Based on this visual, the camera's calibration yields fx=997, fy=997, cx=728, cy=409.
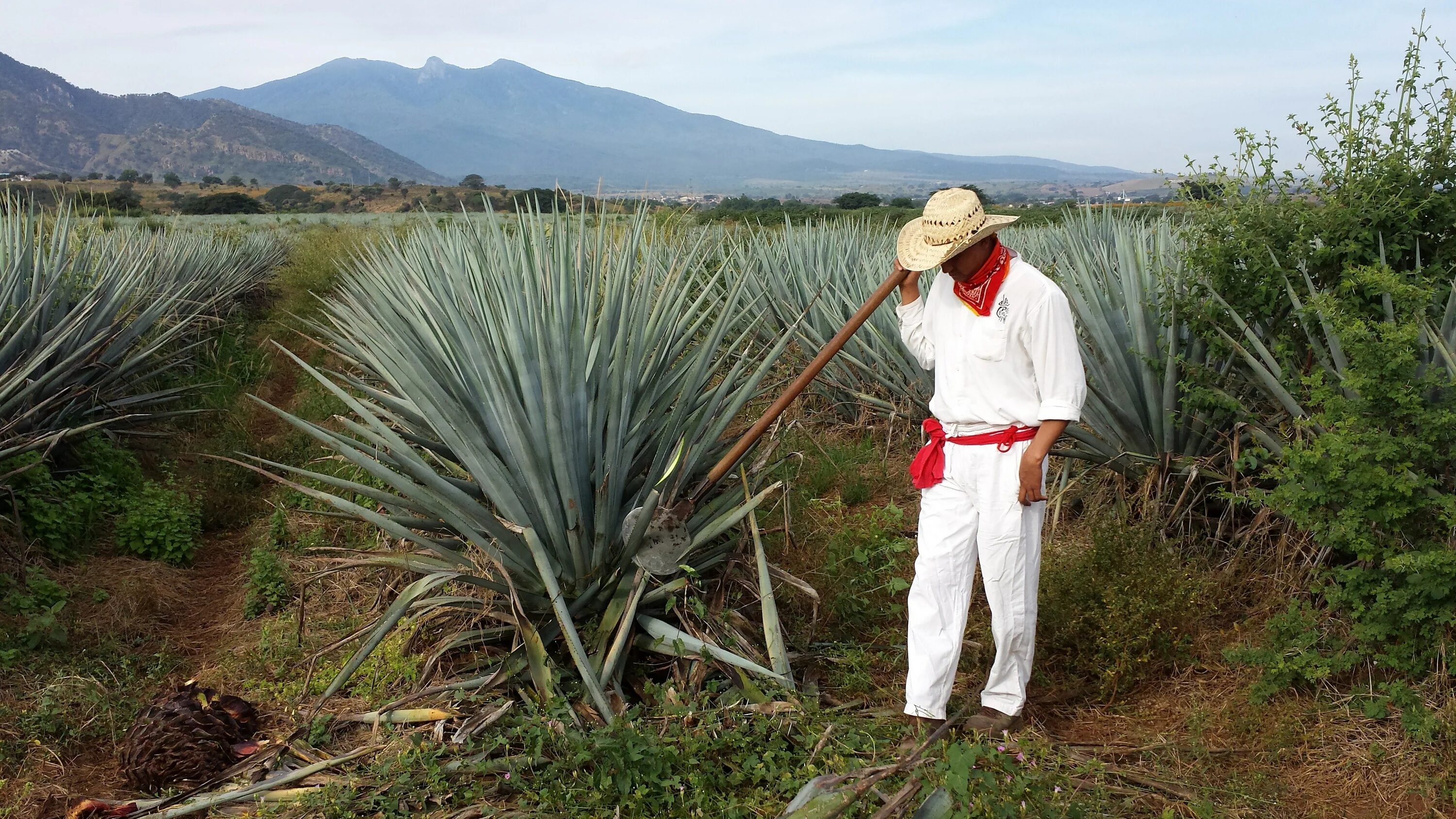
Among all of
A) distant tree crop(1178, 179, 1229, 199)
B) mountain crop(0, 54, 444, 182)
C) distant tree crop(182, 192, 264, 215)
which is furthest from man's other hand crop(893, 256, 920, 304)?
mountain crop(0, 54, 444, 182)

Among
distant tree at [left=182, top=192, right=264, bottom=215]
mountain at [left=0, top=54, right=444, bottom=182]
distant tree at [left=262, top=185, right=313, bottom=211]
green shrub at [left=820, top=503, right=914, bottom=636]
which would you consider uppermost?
mountain at [left=0, top=54, right=444, bottom=182]

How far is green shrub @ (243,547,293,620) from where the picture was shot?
4574 mm

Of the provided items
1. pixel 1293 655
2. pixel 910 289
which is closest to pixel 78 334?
pixel 910 289

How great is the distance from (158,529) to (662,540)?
142 inches

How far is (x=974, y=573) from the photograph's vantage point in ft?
9.87

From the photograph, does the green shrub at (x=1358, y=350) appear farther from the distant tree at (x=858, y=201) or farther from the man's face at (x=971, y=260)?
the distant tree at (x=858, y=201)

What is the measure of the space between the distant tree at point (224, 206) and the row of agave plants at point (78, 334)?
36.7m

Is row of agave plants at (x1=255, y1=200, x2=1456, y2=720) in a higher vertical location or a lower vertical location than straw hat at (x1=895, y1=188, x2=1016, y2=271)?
lower

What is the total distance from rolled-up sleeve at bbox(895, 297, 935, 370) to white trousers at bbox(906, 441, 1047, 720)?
0.36 m

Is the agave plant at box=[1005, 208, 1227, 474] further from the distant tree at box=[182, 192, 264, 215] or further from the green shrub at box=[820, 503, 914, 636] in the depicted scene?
the distant tree at box=[182, 192, 264, 215]

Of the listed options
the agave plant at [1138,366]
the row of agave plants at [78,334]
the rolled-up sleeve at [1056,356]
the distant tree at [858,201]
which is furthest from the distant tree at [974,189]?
the distant tree at [858,201]

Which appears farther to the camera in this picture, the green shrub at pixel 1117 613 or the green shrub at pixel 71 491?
the green shrub at pixel 71 491

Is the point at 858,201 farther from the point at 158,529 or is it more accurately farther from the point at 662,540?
the point at 662,540

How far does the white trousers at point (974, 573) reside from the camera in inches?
114
